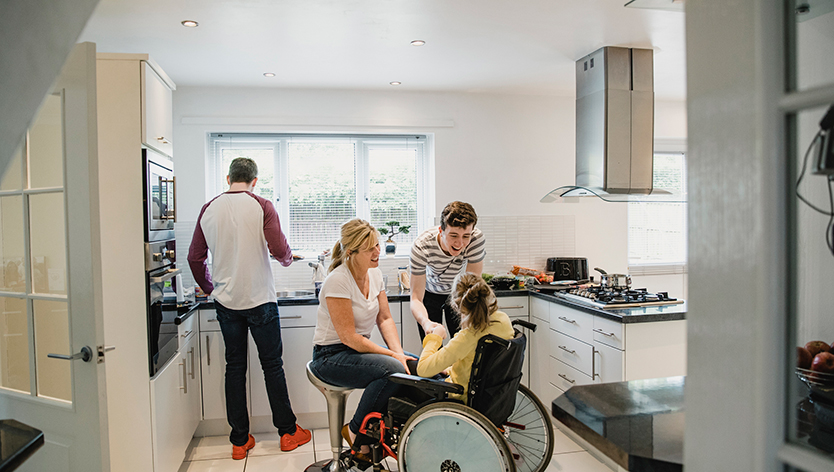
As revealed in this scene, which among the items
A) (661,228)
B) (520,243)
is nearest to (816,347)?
(520,243)

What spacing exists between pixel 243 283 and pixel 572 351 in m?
2.03

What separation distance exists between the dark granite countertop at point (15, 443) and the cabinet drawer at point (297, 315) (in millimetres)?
2478

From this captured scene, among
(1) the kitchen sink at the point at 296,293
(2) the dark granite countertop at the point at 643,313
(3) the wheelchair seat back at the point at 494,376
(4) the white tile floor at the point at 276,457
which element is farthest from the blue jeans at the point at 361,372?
(1) the kitchen sink at the point at 296,293

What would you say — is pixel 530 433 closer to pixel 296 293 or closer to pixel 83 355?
pixel 83 355

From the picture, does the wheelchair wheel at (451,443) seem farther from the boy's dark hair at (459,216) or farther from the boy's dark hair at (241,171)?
the boy's dark hair at (241,171)

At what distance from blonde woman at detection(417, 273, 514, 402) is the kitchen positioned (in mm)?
2149

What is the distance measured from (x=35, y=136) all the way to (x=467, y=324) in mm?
1677

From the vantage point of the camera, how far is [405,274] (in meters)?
3.91

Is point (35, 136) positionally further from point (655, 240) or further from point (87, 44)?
point (655, 240)

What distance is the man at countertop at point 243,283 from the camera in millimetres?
2908

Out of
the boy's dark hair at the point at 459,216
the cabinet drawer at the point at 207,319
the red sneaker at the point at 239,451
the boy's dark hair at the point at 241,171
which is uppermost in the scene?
the boy's dark hair at the point at 241,171

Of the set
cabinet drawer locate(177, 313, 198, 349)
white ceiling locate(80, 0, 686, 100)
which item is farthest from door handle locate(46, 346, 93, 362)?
white ceiling locate(80, 0, 686, 100)

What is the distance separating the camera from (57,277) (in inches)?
63.9

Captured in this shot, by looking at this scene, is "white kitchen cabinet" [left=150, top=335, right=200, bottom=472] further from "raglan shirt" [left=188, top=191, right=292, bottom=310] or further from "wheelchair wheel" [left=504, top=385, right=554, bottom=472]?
"wheelchair wheel" [left=504, top=385, right=554, bottom=472]
